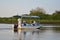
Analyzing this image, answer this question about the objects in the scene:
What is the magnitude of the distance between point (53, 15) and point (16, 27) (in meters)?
55.1

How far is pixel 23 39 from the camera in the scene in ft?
98.2

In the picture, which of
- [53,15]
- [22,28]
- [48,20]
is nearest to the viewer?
[22,28]

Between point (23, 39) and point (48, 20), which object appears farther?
point (48, 20)

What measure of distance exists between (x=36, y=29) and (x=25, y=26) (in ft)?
6.38

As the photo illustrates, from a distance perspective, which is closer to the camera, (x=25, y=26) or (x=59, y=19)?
(x=25, y=26)

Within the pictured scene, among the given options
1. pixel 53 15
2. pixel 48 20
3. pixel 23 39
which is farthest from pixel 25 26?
pixel 53 15

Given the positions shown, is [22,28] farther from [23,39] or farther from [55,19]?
[55,19]

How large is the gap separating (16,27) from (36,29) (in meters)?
3.31

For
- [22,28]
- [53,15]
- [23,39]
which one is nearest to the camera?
[23,39]

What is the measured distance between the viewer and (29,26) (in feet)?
149

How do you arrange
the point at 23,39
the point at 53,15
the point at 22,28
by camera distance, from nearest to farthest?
the point at 23,39 → the point at 22,28 → the point at 53,15

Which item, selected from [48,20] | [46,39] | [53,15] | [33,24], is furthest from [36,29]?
[53,15]

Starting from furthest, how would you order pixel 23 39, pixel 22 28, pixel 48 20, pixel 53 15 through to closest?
pixel 53 15
pixel 48 20
pixel 22 28
pixel 23 39

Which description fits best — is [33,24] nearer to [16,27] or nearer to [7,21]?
[16,27]
